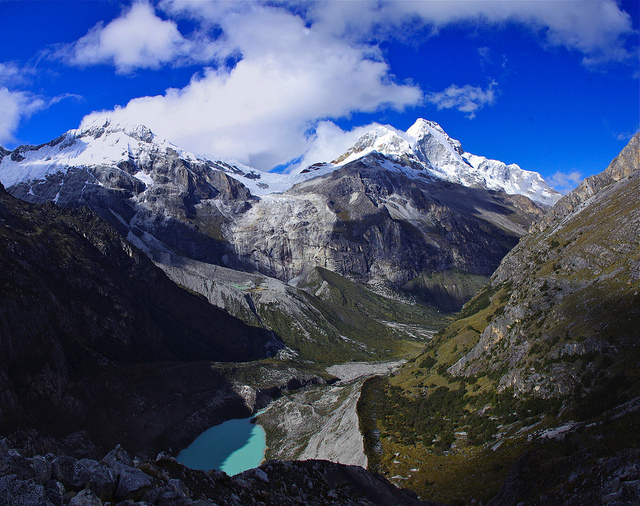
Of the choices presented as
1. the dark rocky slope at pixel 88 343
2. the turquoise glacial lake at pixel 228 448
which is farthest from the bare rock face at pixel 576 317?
the dark rocky slope at pixel 88 343

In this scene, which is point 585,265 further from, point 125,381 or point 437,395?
point 125,381

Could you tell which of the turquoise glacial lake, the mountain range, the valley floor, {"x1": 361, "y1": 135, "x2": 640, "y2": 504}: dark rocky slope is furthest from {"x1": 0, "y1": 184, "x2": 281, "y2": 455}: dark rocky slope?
{"x1": 361, "y1": 135, "x2": 640, "y2": 504}: dark rocky slope

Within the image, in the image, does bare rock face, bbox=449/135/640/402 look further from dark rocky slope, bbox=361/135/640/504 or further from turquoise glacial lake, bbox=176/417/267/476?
turquoise glacial lake, bbox=176/417/267/476

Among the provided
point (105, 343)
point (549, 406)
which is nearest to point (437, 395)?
point (549, 406)

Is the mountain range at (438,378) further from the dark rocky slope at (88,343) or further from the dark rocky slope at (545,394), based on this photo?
the dark rocky slope at (88,343)

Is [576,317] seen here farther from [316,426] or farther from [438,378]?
[316,426]
